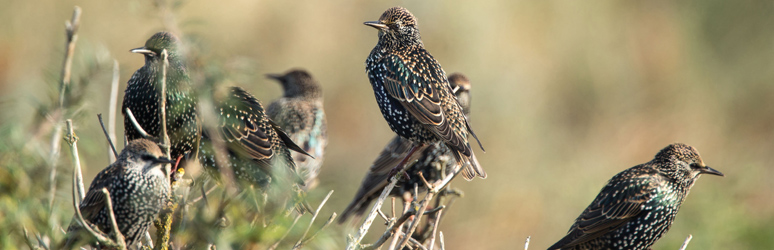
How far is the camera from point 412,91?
15.2 ft

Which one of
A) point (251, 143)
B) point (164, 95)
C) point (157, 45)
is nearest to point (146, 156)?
point (157, 45)

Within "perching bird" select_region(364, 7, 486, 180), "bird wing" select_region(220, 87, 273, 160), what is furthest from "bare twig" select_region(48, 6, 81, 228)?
"perching bird" select_region(364, 7, 486, 180)

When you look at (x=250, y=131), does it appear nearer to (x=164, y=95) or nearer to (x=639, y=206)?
(x=164, y=95)

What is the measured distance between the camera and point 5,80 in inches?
303

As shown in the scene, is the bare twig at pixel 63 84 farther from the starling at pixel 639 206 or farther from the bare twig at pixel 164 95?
the starling at pixel 639 206

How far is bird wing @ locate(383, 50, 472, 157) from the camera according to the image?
15.1ft

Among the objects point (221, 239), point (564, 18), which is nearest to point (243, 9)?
point (564, 18)

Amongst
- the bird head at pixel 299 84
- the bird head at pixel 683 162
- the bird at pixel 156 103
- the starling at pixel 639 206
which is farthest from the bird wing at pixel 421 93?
the bird head at pixel 299 84

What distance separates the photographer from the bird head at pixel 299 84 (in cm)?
714

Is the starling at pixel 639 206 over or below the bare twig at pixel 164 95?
over

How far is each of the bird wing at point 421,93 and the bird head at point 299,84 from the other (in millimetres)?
2511

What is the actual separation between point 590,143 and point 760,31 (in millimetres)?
3936

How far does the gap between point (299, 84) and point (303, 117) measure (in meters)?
0.49

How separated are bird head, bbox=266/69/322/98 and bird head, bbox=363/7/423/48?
2.36 metres
